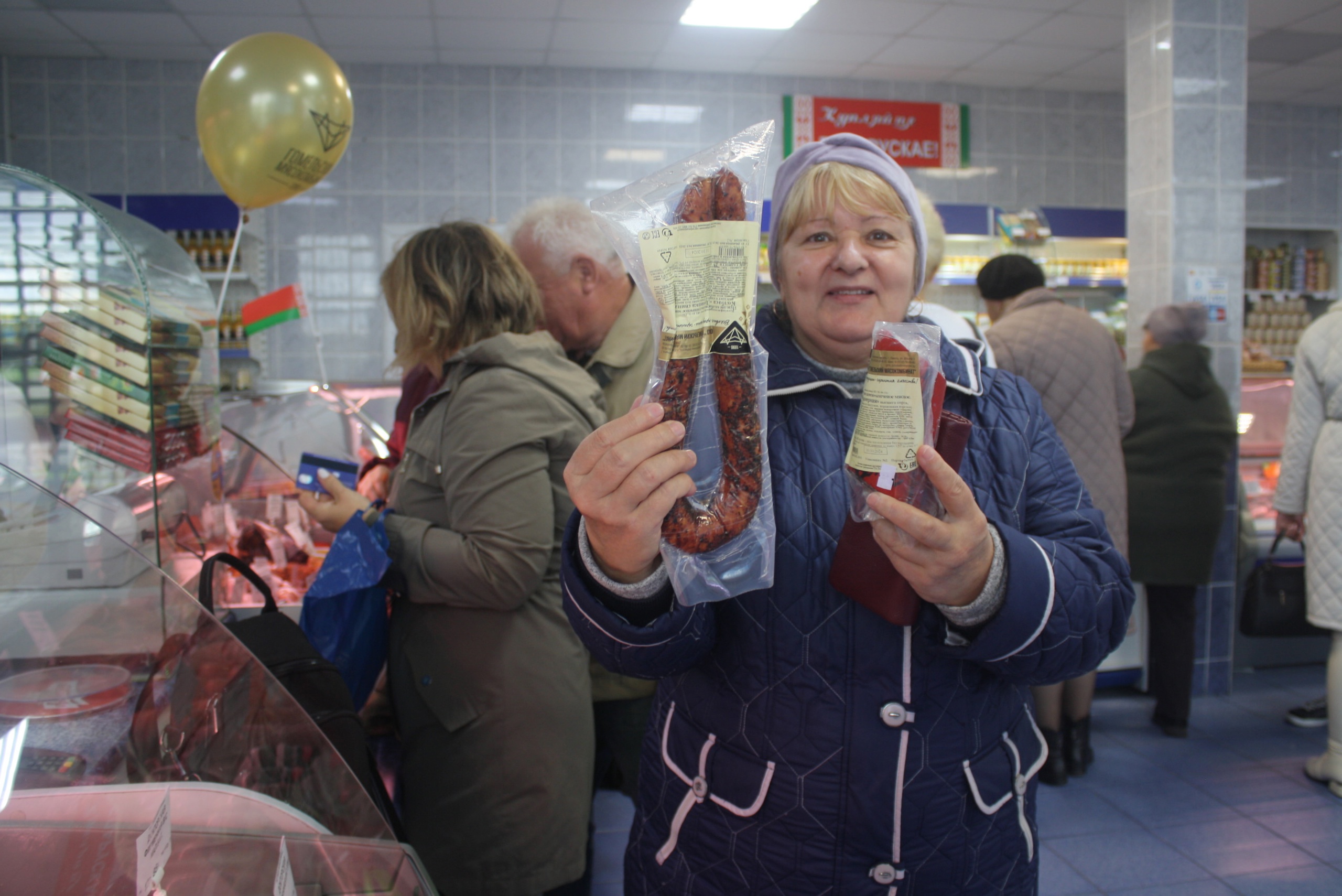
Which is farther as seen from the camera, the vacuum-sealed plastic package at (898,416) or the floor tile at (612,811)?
the floor tile at (612,811)

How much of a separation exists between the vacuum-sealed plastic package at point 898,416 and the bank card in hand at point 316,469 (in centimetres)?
136

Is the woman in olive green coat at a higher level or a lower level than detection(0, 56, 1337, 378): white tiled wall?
lower

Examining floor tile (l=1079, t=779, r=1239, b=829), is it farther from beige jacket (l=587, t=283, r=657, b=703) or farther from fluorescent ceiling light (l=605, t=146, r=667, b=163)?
fluorescent ceiling light (l=605, t=146, r=667, b=163)

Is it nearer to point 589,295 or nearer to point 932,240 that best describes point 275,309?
point 589,295

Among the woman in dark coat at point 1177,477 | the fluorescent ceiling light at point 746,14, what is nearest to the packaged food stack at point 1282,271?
the fluorescent ceiling light at point 746,14

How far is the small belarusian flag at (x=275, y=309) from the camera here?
306 cm

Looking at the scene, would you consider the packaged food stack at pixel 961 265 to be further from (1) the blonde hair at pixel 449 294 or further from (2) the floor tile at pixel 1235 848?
(1) the blonde hair at pixel 449 294

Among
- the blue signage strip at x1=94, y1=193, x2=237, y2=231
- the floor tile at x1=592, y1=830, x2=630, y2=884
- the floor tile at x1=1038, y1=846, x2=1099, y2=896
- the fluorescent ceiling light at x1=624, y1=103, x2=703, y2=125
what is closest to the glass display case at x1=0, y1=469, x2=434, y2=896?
the floor tile at x1=592, y1=830, x2=630, y2=884

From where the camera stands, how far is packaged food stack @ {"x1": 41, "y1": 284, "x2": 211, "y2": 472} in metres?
1.60

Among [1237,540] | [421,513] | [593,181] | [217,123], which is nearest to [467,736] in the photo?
[421,513]

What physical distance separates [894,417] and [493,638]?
106cm

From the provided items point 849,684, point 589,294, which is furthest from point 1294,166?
point 849,684

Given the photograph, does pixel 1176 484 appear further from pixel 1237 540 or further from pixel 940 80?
pixel 940 80

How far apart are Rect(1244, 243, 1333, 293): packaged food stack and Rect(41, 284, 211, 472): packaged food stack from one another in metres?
8.48
